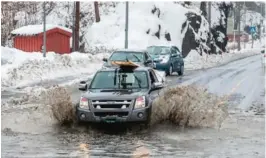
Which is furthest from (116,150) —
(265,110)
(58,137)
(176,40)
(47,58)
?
(176,40)

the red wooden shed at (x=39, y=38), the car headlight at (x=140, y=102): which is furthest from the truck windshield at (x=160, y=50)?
the car headlight at (x=140, y=102)

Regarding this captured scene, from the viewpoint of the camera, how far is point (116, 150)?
10859 millimetres

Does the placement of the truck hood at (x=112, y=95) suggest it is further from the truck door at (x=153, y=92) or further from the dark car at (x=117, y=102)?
the truck door at (x=153, y=92)

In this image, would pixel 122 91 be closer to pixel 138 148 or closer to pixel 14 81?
pixel 138 148

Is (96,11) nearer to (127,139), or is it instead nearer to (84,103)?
(84,103)

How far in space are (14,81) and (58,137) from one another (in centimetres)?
1403

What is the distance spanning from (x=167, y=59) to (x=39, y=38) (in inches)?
646

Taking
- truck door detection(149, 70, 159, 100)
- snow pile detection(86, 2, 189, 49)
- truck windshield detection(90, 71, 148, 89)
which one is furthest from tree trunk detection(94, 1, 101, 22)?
truck windshield detection(90, 71, 148, 89)

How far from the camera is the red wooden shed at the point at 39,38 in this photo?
4482 centimetres

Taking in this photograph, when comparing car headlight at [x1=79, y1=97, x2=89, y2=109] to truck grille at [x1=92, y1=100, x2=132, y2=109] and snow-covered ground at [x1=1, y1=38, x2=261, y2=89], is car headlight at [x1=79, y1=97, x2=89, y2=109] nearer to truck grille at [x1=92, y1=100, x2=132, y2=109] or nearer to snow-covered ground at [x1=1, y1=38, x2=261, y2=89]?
truck grille at [x1=92, y1=100, x2=132, y2=109]

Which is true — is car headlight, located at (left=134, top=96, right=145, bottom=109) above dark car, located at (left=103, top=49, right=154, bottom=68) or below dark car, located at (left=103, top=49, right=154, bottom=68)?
below

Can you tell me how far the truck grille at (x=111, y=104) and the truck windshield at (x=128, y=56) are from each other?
12154 mm

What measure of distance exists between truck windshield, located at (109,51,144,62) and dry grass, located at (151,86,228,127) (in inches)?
426

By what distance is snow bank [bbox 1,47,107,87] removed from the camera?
26.8 metres
